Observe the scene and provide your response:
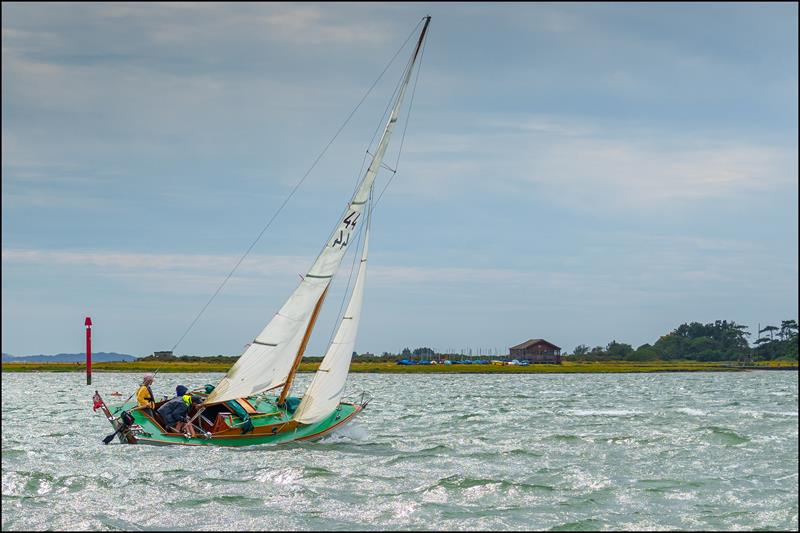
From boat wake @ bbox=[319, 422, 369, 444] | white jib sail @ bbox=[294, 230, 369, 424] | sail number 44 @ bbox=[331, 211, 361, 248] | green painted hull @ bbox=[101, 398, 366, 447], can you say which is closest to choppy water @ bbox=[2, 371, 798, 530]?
boat wake @ bbox=[319, 422, 369, 444]

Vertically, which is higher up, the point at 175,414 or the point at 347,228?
the point at 347,228

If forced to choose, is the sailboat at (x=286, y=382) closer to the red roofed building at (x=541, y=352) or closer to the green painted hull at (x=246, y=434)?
the green painted hull at (x=246, y=434)

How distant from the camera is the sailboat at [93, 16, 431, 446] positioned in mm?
31859

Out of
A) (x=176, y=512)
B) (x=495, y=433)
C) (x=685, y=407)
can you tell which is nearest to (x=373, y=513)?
(x=176, y=512)

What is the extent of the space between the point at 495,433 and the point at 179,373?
10933cm

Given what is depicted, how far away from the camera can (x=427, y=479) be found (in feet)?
83.0

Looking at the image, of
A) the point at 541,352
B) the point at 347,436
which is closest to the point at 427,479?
the point at 347,436

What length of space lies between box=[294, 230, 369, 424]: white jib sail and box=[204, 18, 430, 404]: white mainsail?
114cm

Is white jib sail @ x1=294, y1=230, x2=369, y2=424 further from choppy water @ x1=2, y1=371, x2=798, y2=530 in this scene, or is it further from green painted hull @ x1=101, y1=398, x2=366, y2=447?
choppy water @ x1=2, y1=371, x2=798, y2=530

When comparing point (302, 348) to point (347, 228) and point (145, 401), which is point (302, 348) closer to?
point (347, 228)

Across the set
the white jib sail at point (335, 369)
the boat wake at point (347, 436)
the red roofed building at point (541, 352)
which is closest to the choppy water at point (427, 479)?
the boat wake at point (347, 436)

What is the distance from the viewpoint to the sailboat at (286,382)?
31859mm

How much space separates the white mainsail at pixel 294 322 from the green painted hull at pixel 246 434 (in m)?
1.25

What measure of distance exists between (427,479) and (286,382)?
11102mm
